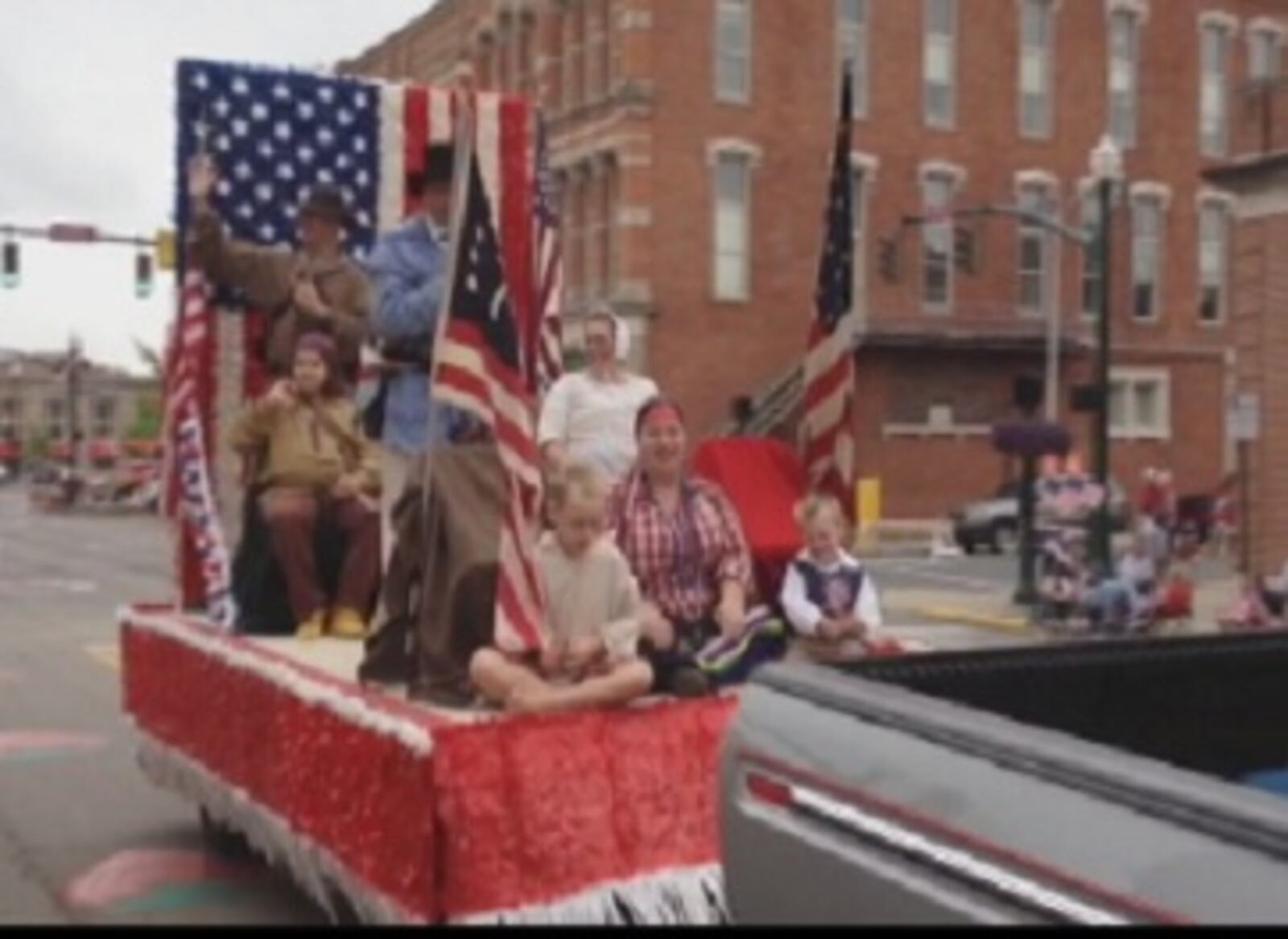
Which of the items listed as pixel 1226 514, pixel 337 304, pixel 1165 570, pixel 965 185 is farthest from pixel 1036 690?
pixel 965 185

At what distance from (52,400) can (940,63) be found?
421 feet

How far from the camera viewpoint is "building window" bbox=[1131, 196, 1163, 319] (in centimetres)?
4369

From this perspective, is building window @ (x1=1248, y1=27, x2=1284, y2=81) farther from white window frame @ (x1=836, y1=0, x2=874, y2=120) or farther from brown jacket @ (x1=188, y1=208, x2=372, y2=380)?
brown jacket @ (x1=188, y1=208, x2=372, y2=380)

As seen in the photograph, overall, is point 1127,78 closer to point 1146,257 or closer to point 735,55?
point 1146,257

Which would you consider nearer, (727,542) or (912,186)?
(727,542)

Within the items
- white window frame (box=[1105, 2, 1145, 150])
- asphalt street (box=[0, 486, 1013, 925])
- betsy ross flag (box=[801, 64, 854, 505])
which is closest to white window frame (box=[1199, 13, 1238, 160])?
white window frame (box=[1105, 2, 1145, 150])

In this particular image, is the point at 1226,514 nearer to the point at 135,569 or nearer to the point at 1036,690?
the point at 135,569

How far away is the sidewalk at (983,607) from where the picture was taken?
20016 mm

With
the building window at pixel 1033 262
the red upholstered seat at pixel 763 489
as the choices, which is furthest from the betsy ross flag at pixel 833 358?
the building window at pixel 1033 262

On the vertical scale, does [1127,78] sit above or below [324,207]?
above

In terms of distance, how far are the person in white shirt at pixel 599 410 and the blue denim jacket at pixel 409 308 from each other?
65 cm

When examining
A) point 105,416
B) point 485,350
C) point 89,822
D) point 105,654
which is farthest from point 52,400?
point 485,350

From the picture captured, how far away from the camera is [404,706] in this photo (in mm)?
5152

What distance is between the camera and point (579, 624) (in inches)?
210
